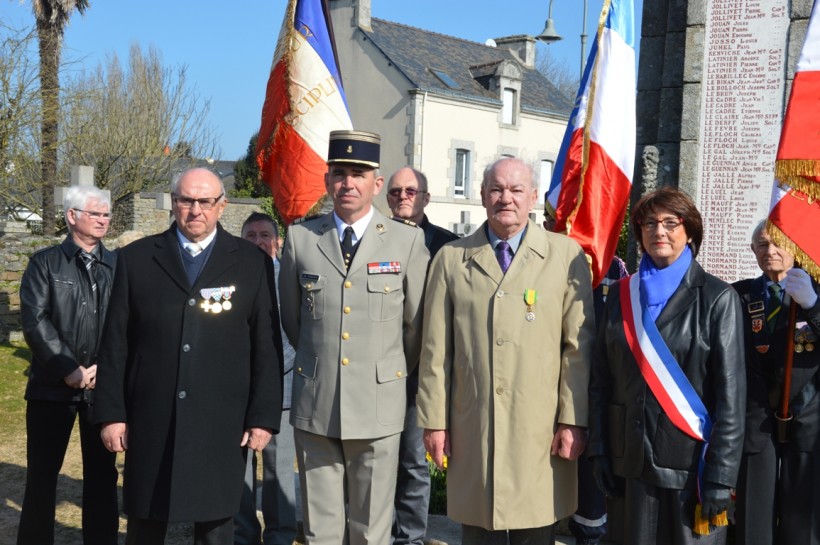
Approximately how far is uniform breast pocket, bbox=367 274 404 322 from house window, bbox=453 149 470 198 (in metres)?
28.0

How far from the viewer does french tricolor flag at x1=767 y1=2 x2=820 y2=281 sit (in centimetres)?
360

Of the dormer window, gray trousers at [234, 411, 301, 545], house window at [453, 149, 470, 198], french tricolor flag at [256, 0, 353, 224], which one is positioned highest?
the dormer window

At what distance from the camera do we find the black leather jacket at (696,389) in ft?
10.1

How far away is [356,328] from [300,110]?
7.22ft

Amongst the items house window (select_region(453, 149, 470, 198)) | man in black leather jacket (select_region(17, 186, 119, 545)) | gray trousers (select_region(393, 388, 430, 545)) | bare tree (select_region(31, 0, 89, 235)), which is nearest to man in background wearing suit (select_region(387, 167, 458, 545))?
gray trousers (select_region(393, 388, 430, 545))

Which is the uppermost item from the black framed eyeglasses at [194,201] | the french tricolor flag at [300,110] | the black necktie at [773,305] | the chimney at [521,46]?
the chimney at [521,46]

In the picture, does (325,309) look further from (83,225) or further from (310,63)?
(310,63)

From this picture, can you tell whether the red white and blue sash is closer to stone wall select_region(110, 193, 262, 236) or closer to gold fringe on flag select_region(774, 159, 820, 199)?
gold fringe on flag select_region(774, 159, 820, 199)

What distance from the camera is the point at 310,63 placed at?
18.1 feet

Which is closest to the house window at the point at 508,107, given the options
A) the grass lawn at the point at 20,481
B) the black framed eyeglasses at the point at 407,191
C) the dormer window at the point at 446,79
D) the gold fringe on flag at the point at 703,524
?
the dormer window at the point at 446,79

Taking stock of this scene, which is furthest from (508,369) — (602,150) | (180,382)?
(602,150)

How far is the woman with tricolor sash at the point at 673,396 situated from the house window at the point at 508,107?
100 feet

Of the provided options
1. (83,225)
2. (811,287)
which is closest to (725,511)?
(811,287)

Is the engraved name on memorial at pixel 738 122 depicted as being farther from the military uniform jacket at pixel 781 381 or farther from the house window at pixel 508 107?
the house window at pixel 508 107
